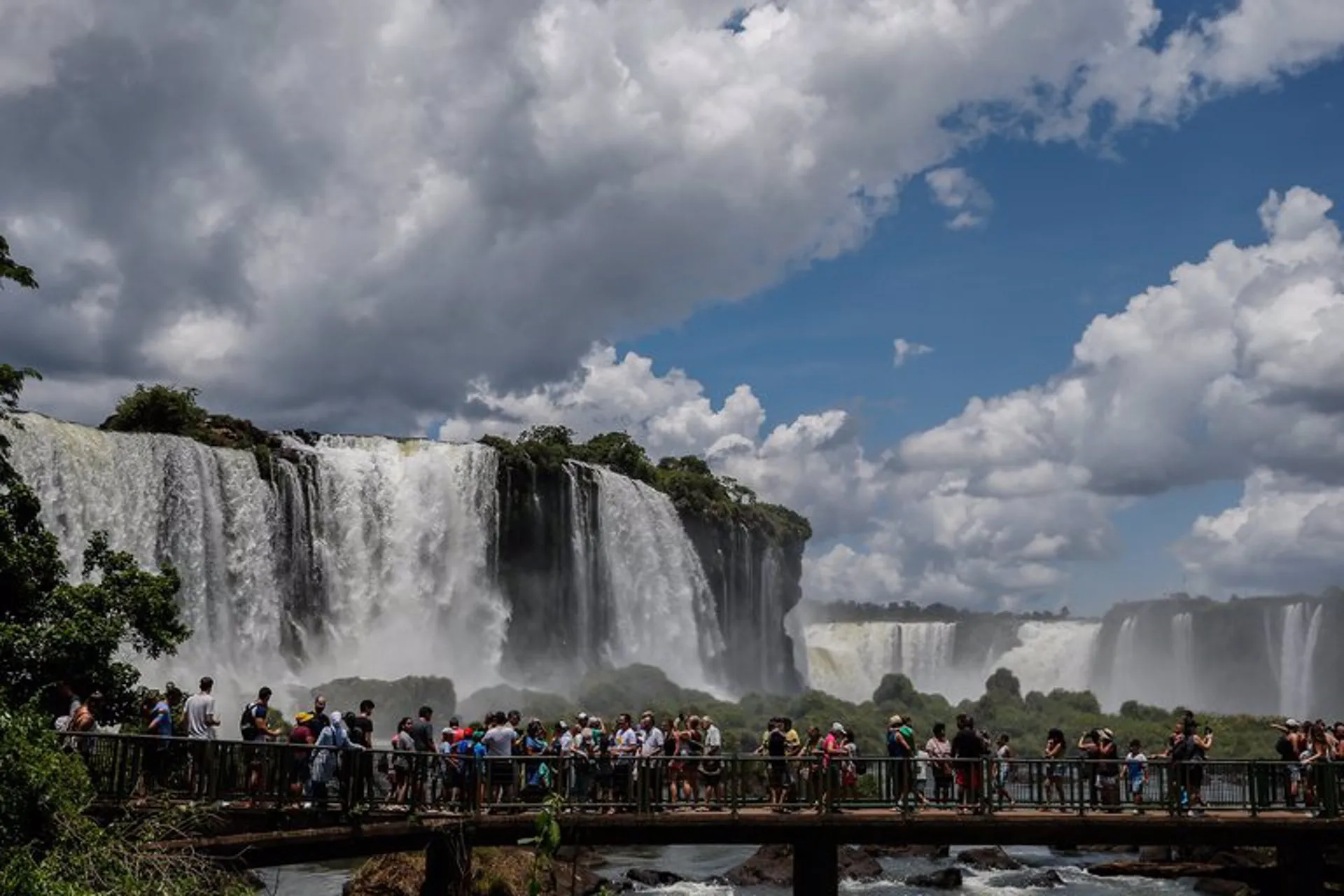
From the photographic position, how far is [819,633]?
338ft

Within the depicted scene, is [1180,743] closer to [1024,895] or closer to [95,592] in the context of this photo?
[1024,895]

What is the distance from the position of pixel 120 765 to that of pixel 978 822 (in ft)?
35.6

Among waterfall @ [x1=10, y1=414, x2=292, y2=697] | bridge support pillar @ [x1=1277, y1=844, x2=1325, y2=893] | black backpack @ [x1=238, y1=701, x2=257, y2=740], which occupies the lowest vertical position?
bridge support pillar @ [x1=1277, y1=844, x2=1325, y2=893]

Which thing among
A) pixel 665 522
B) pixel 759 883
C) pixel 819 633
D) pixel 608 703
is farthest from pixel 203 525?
pixel 819 633

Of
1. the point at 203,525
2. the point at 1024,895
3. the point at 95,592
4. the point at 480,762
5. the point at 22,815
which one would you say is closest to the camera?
the point at 22,815

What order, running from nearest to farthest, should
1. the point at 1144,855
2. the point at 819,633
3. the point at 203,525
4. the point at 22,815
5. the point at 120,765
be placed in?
the point at 22,815
the point at 120,765
the point at 1144,855
the point at 203,525
the point at 819,633

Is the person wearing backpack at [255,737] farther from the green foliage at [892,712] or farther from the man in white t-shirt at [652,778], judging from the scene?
the green foliage at [892,712]

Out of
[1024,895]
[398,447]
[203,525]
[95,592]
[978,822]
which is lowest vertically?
[1024,895]

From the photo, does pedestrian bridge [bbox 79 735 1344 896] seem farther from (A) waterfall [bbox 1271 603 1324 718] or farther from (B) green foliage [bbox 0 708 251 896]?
(A) waterfall [bbox 1271 603 1324 718]

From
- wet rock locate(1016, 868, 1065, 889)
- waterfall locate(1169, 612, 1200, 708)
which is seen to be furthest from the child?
waterfall locate(1169, 612, 1200, 708)

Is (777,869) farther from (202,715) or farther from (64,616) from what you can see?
(202,715)

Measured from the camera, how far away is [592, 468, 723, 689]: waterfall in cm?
6169

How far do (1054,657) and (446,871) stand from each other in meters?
84.8

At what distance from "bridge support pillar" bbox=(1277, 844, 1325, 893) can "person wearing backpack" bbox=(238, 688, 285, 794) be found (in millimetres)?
14075
